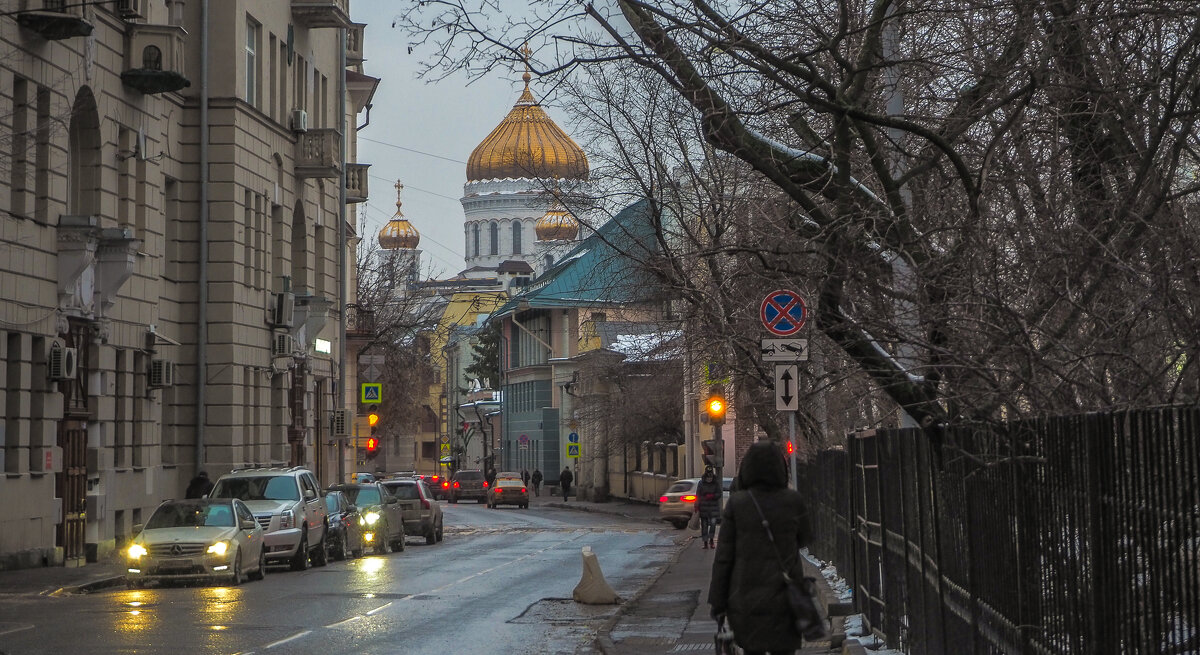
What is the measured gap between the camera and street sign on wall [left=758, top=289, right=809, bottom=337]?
692 inches

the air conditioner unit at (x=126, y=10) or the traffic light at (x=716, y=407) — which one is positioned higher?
the air conditioner unit at (x=126, y=10)

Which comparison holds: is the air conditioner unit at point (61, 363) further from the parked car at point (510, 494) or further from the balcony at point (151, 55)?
the parked car at point (510, 494)

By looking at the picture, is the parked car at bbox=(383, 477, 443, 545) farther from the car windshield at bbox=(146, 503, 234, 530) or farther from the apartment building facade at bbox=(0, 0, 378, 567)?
the car windshield at bbox=(146, 503, 234, 530)

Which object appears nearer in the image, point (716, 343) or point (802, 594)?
point (802, 594)

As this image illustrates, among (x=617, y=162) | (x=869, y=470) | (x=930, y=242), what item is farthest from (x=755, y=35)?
(x=617, y=162)

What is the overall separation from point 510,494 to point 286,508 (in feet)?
140

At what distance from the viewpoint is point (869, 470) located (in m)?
14.2

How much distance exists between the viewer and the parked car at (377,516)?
114ft

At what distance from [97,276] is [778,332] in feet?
53.1

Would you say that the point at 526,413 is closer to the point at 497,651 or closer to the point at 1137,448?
the point at 497,651

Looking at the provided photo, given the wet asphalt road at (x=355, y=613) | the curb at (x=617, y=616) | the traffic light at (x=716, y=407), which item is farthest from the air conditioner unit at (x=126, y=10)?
the curb at (x=617, y=616)

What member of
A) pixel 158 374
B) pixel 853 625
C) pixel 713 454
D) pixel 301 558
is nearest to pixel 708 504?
pixel 713 454

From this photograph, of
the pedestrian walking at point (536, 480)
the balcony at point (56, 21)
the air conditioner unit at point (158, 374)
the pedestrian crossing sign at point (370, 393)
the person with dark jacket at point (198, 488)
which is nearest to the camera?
the balcony at point (56, 21)

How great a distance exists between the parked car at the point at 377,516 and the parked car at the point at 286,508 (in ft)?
13.9
